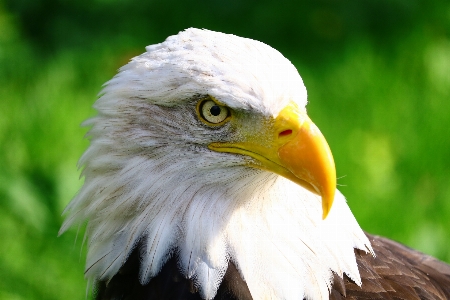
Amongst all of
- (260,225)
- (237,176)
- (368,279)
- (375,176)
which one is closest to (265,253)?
(260,225)

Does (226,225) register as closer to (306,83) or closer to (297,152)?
(297,152)

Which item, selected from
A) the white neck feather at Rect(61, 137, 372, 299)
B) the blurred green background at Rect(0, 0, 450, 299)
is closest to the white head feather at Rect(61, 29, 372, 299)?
the white neck feather at Rect(61, 137, 372, 299)

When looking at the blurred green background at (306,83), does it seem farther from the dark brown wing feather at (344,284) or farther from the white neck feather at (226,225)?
the white neck feather at (226,225)

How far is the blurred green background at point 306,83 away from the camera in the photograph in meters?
3.67

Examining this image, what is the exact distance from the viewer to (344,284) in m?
2.16

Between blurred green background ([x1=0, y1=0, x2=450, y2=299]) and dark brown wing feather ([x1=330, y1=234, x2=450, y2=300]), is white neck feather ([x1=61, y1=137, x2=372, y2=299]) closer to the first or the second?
dark brown wing feather ([x1=330, y1=234, x2=450, y2=300])

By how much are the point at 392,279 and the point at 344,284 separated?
8.3 inches

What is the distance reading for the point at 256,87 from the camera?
1938 millimetres

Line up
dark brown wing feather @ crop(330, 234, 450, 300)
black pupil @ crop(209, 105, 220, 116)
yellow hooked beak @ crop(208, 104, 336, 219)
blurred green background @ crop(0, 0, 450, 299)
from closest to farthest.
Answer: yellow hooked beak @ crop(208, 104, 336, 219), black pupil @ crop(209, 105, 220, 116), dark brown wing feather @ crop(330, 234, 450, 300), blurred green background @ crop(0, 0, 450, 299)

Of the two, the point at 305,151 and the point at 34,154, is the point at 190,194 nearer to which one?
the point at 305,151

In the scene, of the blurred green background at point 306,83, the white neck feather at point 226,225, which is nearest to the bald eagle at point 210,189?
the white neck feather at point 226,225

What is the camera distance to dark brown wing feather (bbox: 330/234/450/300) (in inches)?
85.4

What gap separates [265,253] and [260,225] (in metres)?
0.09

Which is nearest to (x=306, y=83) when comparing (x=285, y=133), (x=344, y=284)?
(x=344, y=284)
